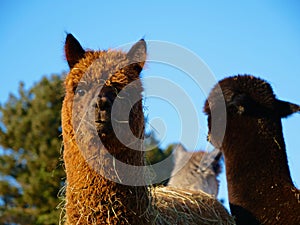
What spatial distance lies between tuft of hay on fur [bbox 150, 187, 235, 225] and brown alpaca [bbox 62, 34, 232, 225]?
0.33m

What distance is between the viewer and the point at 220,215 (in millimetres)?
5691

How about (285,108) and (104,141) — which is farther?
(285,108)

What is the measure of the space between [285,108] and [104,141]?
9.61 feet

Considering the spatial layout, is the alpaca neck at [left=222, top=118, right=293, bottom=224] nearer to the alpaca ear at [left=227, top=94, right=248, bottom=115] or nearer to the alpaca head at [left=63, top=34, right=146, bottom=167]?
the alpaca ear at [left=227, top=94, right=248, bottom=115]

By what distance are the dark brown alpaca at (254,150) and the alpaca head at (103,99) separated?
2009 millimetres

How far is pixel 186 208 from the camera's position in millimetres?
5371

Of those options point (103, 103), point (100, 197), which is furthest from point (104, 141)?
point (100, 197)

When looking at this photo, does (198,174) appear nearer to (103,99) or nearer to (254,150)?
(254,150)

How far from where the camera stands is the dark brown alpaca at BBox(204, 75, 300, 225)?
5879 mm

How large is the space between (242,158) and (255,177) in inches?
10.3

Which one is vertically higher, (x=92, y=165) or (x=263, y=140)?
(x=263, y=140)

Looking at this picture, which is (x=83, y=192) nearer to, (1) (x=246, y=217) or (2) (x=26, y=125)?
(1) (x=246, y=217)

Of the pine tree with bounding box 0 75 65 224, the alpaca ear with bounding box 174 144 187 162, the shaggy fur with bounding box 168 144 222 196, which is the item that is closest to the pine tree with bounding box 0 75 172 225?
the pine tree with bounding box 0 75 65 224

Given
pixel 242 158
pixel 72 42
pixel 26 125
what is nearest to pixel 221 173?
pixel 242 158
